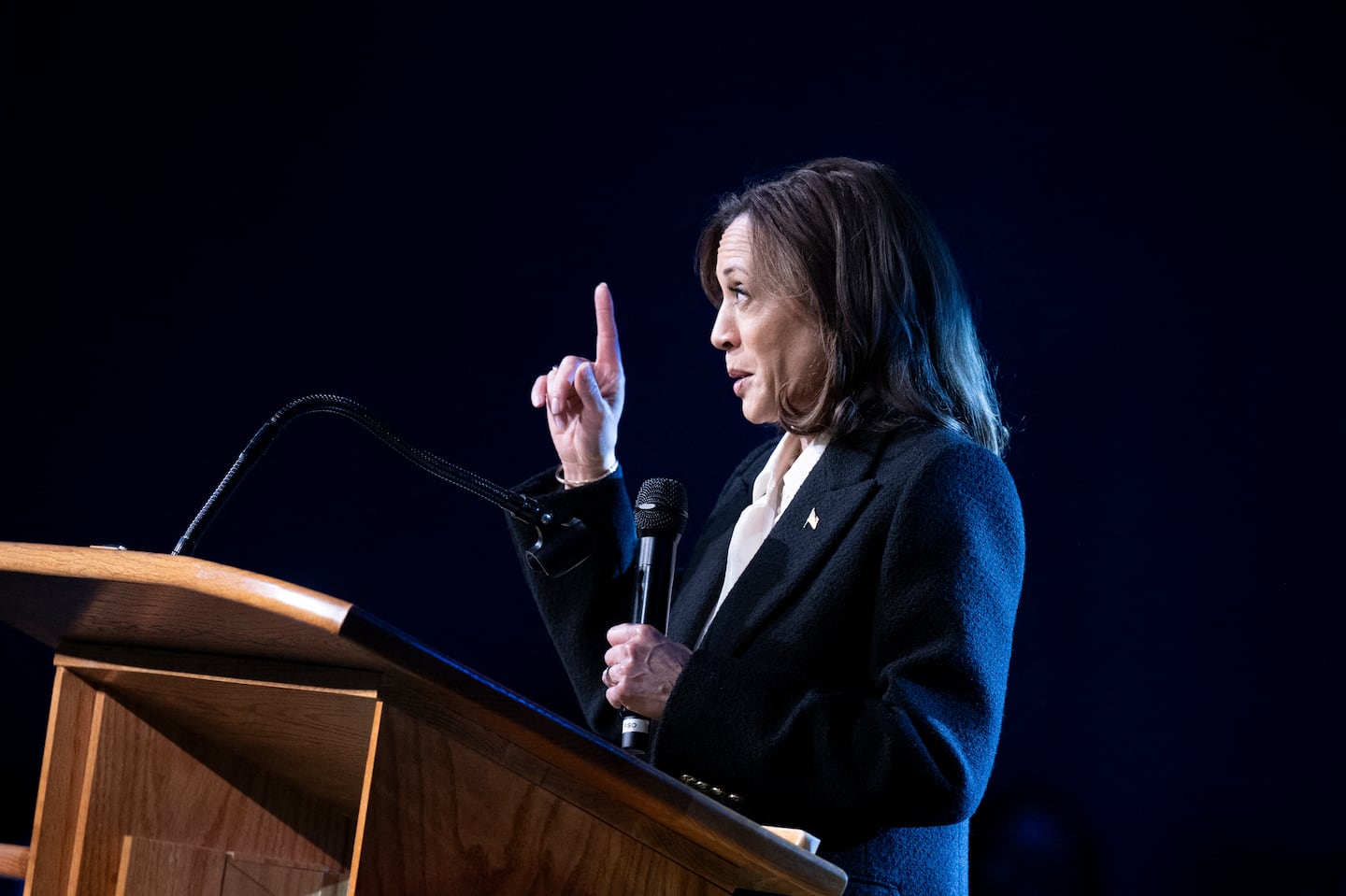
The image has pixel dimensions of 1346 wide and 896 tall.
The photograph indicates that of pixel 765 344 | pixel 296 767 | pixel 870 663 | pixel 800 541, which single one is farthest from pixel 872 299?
pixel 296 767

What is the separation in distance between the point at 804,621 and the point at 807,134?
5.68 ft

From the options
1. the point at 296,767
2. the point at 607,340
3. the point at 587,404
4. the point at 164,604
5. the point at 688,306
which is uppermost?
the point at 688,306

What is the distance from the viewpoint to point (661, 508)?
158 centimetres

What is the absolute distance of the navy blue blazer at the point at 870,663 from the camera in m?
1.19

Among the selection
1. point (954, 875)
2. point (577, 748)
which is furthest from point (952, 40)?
point (577, 748)

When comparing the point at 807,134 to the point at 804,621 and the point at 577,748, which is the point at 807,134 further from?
the point at 577,748

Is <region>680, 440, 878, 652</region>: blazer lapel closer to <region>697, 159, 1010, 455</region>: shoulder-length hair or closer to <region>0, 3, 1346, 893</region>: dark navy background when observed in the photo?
<region>697, 159, 1010, 455</region>: shoulder-length hair

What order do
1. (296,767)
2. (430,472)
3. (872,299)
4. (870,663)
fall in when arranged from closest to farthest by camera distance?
(296,767)
(430,472)
(870,663)
(872,299)

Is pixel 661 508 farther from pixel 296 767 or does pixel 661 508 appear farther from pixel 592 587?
pixel 296 767

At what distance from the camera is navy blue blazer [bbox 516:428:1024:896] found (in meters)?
1.19

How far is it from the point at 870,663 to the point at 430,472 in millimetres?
530

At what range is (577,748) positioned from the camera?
75cm

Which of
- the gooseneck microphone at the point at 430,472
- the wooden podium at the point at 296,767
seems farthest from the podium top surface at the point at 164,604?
the gooseneck microphone at the point at 430,472

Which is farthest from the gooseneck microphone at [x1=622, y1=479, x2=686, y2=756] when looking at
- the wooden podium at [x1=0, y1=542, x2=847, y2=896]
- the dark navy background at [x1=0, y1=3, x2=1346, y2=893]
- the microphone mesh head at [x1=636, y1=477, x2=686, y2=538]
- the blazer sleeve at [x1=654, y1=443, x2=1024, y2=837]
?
the dark navy background at [x1=0, y1=3, x2=1346, y2=893]
